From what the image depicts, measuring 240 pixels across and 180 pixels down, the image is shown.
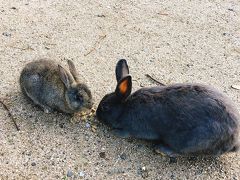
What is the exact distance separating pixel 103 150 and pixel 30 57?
201cm

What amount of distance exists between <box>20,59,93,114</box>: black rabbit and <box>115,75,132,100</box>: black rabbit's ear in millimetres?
379

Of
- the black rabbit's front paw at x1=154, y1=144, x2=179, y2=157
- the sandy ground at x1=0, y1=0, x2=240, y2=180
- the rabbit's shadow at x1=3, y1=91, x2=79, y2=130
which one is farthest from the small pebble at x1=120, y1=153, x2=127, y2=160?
the rabbit's shadow at x1=3, y1=91, x2=79, y2=130

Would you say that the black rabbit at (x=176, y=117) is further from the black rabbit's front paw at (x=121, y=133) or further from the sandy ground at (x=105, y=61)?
the sandy ground at (x=105, y=61)

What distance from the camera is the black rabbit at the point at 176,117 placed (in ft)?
14.1

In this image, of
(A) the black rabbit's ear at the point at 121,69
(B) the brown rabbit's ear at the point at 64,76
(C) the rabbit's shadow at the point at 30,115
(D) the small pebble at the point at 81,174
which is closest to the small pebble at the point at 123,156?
(D) the small pebble at the point at 81,174

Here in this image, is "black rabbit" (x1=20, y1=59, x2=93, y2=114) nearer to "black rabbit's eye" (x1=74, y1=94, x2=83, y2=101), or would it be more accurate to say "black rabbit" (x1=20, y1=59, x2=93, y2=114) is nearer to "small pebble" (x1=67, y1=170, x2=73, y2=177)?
"black rabbit's eye" (x1=74, y1=94, x2=83, y2=101)

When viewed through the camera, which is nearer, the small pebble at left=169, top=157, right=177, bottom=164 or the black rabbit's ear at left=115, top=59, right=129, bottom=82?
the small pebble at left=169, top=157, right=177, bottom=164

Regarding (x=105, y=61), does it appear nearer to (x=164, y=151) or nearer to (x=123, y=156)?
(x=123, y=156)

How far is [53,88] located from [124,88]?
2.88ft

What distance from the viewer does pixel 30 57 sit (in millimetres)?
5848

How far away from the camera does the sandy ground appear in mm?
4461

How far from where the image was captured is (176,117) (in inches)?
173

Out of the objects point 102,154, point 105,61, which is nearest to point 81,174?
point 102,154

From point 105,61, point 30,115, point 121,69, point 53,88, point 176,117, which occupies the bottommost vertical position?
point 30,115
